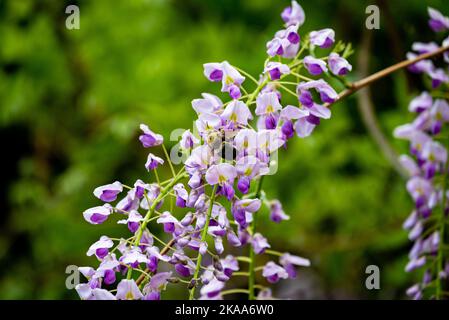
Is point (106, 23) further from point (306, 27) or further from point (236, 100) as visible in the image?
point (236, 100)

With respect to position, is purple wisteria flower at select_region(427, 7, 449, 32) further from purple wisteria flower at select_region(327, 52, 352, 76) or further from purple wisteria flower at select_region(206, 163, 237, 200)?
purple wisteria flower at select_region(206, 163, 237, 200)

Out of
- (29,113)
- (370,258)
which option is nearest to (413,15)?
(370,258)

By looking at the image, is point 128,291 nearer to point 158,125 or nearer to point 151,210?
point 151,210

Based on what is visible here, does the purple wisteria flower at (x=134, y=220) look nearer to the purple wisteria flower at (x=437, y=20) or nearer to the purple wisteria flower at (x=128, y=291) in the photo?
the purple wisteria flower at (x=128, y=291)

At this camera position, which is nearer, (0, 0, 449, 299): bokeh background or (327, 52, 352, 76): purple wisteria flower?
(327, 52, 352, 76): purple wisteria flower

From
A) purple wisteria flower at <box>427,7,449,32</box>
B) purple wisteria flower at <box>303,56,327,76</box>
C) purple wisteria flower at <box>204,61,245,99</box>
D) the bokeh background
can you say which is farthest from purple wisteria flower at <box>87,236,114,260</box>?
the bokeh background

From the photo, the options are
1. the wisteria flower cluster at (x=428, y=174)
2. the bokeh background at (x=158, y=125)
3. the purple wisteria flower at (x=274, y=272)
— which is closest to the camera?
the purple wisteria flower at (x=274, y=272)

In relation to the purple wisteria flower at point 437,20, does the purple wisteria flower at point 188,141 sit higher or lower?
lower

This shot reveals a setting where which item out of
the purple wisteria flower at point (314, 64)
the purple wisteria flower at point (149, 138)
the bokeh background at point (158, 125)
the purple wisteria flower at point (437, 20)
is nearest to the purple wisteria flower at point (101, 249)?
the purple wisteria flower at point (149, 138)

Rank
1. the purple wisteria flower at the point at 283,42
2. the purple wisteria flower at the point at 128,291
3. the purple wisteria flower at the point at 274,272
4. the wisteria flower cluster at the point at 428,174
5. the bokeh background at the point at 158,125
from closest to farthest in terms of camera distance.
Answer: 1. the purple wisteria flower at the point at 128,291
2. the purple wisteria flower at the point at 283,42
3. the purple wisteria flower at the point at 274,272
4. the wisteria flower cluster at the point at 428,174
5. the bokeh background at the point at 158,125
